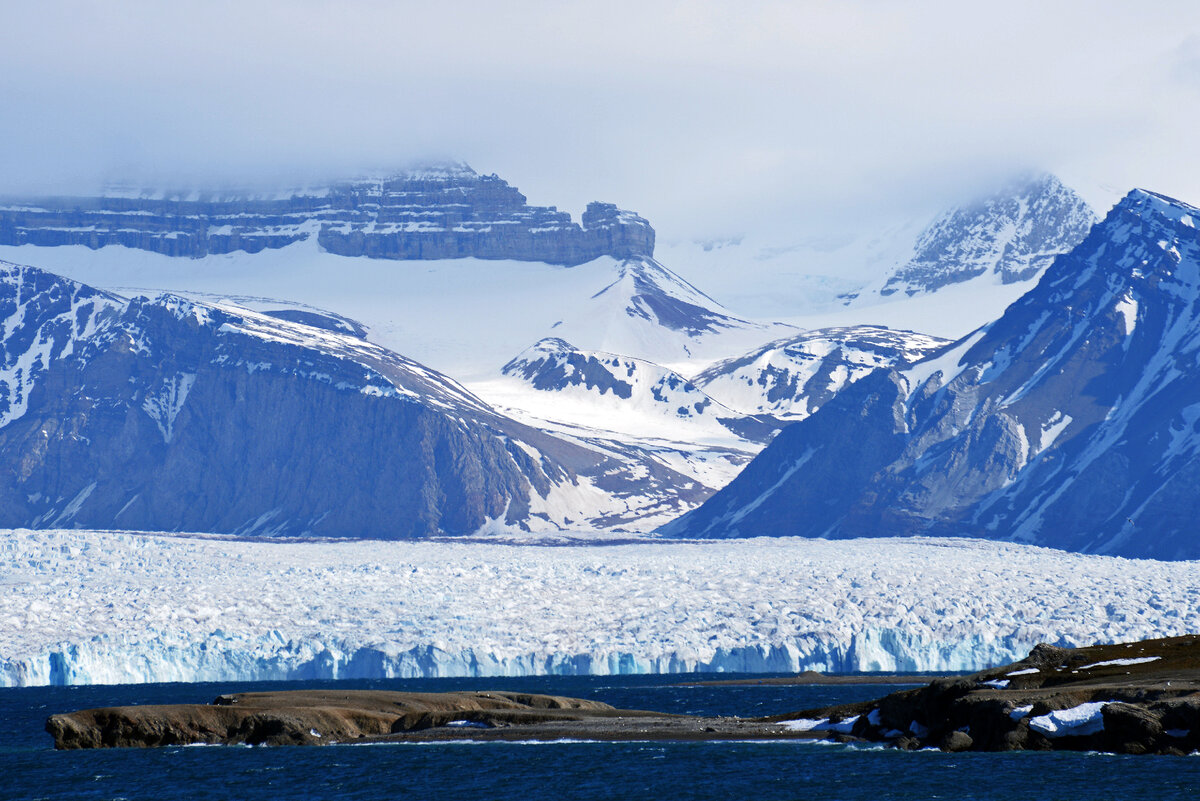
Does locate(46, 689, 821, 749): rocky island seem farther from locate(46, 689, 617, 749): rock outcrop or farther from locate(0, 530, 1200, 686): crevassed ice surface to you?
locate(0, 530, 1200, 686): crevassed ice surface

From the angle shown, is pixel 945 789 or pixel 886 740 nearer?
pixel 945 789

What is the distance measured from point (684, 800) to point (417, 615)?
72.6 meters

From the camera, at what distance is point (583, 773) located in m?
74.5

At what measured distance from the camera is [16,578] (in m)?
146

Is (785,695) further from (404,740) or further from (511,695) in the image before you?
(404,740)

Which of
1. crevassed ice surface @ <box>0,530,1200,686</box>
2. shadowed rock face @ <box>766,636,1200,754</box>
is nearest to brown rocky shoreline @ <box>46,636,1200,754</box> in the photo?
shadowed rock face @ <box>766,636,1200,754</box>

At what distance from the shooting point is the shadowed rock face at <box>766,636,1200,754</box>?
69562mm

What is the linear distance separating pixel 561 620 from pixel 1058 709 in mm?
69725

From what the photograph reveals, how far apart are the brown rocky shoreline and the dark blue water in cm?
122

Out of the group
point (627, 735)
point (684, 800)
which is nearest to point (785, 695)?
point (627, 735)

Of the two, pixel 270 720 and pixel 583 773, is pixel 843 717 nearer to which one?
pixel 583 773

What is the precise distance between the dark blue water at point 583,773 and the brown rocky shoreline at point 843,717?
4.01ft

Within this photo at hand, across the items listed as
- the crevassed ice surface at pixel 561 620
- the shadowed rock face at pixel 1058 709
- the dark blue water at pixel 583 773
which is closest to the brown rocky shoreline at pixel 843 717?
the shadowed rock face at pixel 1058 709

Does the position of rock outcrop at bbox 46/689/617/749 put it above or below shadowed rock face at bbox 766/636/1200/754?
below
